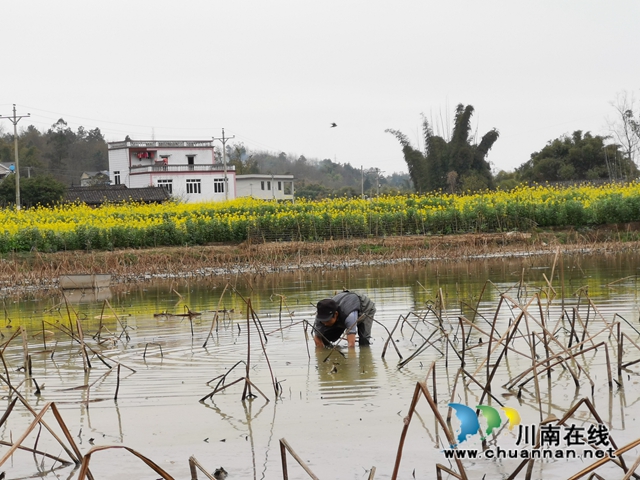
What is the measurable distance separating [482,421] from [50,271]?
15.4 m

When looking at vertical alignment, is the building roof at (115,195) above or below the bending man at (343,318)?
above

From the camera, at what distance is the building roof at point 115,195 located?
48.5 meters

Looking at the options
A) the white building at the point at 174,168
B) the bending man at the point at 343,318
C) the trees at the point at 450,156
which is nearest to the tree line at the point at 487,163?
the trees at the point at 450,156

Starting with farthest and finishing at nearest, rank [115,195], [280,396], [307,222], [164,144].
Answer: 1. [164,144]
2. [115,195]
3. [307,222]
4. [280,396]

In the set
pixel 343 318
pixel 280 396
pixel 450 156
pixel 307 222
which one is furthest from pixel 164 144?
pixel 280 396

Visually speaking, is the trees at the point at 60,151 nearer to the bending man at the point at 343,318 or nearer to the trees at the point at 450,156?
the trees at the point at 450,156

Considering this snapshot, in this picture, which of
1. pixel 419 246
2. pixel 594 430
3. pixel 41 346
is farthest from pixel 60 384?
pixel 419 246

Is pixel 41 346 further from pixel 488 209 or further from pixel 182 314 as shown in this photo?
pixel 488 209

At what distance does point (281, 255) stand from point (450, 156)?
25.3m

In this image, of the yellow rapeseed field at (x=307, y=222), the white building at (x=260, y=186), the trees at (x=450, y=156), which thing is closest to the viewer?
the yellow rapeseed field at (x=307, y=222)

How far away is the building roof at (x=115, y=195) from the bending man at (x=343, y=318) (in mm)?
39185

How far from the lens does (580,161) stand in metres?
49.1

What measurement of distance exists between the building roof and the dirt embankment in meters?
23.6

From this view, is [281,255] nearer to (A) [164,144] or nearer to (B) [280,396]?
(B) [280,396]
